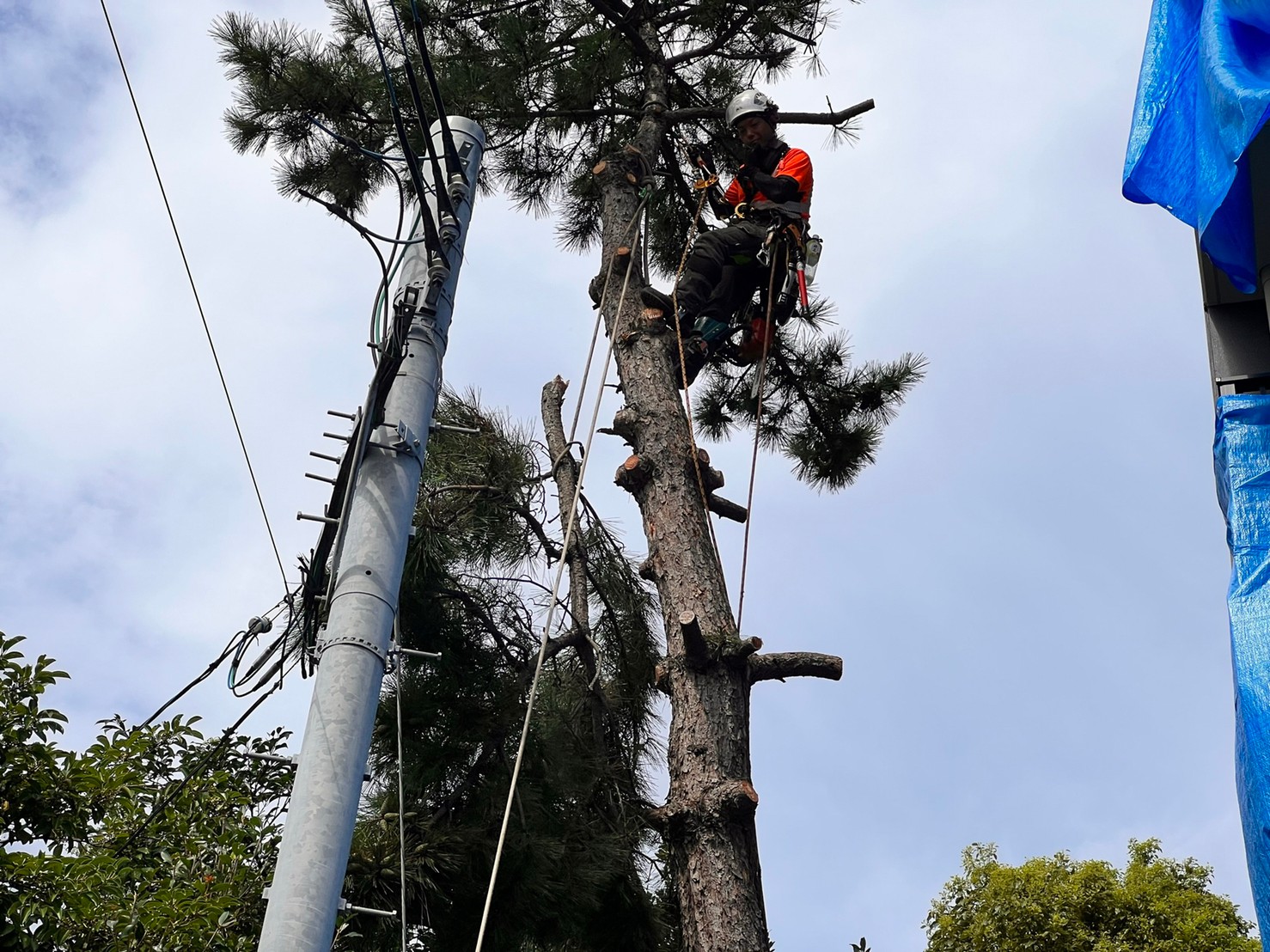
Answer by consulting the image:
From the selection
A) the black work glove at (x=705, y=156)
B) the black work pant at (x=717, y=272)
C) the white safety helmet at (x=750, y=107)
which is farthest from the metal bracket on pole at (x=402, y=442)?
the black work glove at (x=705, y=156)

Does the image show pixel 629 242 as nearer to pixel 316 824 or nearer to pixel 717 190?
pixel 717 190

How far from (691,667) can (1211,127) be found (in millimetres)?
2124

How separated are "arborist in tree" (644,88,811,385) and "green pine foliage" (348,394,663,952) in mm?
1018

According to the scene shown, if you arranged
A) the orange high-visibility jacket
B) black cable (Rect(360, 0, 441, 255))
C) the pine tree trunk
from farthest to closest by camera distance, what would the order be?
the orange high-visibility jacket → black cable (Rect(360, 0, 441, 255)) → the pine tree trunk

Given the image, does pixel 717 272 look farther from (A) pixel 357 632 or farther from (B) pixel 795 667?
(A) pixel 357 632

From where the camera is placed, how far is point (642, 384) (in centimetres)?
503

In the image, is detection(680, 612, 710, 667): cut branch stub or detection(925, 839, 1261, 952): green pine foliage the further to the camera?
detection(925, 839, 1261, 952): green pine foliage

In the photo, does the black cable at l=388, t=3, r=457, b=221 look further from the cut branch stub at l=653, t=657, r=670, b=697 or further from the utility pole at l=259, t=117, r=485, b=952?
the cut branch stub at l=653, t=657, r=670, b=697

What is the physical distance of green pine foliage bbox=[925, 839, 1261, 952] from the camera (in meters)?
11.0

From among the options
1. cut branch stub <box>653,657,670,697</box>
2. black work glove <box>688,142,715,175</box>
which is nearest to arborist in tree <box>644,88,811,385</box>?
black work glove <box>688,142,715,175</box>

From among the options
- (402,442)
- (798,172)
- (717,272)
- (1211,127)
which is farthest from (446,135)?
(1211,127)

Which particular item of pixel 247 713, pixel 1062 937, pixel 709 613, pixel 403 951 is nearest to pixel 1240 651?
pixel 709 613

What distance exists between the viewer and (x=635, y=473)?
4688 mm

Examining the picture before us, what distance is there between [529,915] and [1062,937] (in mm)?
7899
